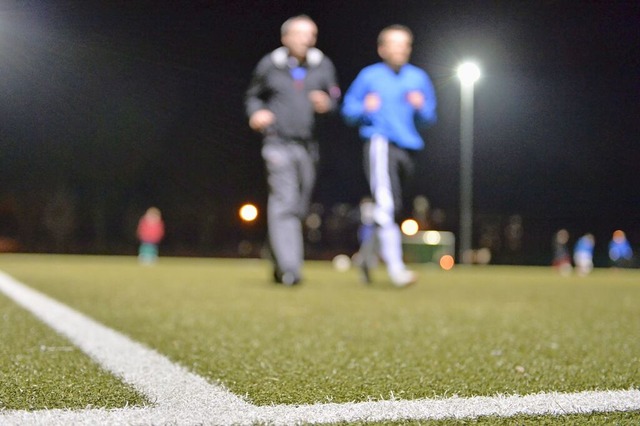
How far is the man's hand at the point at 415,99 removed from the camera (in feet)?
19.6

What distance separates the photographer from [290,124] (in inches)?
235

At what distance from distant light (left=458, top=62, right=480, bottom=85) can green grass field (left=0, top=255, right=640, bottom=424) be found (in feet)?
67.7

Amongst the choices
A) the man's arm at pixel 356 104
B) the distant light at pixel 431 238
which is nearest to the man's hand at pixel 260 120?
the man's arm at pixel 356 104

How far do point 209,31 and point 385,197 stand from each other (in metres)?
22.2

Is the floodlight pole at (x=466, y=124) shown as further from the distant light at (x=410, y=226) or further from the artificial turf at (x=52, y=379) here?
the distant light at (x=410, y=226)

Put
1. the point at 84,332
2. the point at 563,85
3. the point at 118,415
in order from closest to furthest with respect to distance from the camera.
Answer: the point at 118,415 → the point at 84,332 → the point at 563,85

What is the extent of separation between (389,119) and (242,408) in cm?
484

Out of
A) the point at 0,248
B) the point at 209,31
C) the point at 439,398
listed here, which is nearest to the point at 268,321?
the point at 439,398

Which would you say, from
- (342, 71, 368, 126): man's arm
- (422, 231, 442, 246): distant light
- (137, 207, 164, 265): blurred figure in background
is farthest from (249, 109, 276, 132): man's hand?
(422, 231, 442, 246): distant light

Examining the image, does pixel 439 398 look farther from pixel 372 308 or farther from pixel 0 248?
pixel 0 248

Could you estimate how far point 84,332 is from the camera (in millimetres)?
2781

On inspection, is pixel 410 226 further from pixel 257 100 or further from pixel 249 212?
pixel 257 100

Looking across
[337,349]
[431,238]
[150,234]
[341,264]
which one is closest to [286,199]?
[337,349]

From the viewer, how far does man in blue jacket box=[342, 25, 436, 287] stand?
20.2 ft
